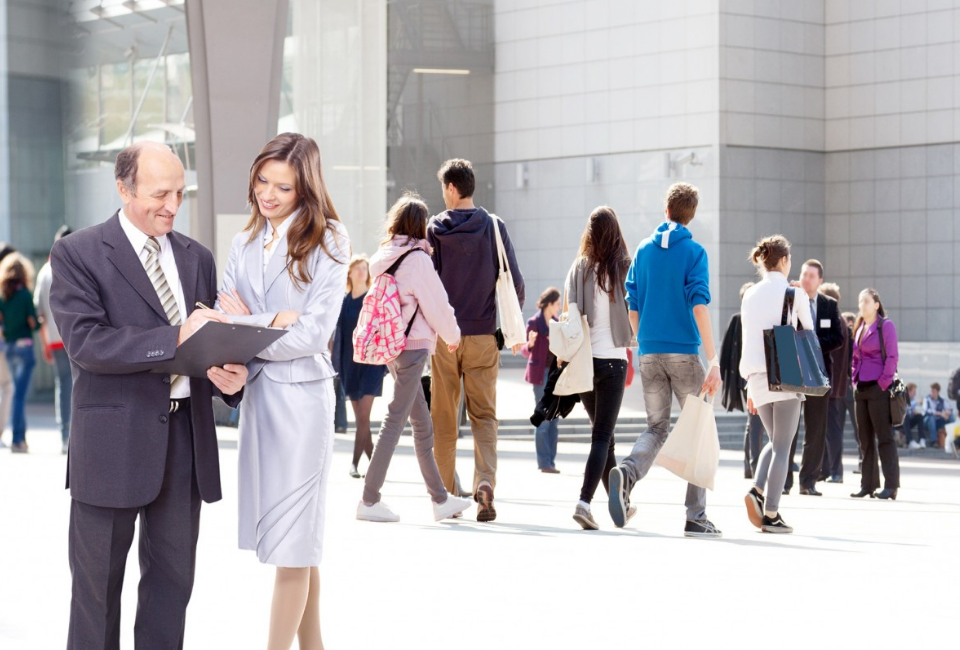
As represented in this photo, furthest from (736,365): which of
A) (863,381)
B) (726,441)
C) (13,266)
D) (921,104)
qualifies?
(921,104)

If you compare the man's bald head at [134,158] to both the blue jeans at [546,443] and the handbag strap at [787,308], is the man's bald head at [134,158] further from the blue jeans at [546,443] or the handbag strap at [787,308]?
the blue jeans at [546,443]

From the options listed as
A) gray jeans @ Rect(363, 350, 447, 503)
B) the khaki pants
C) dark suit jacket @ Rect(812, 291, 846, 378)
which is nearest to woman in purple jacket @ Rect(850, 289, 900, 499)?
dark suit jacket @ Rect(812, 291, 846, 378)

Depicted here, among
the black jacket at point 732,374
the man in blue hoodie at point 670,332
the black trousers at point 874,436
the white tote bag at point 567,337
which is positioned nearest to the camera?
the man in blue hoodie at point 670,332

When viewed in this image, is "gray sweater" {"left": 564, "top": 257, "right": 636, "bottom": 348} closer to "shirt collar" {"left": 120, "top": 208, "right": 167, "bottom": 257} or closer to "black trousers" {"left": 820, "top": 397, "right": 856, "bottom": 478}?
"shirt collar" {"left": 120, "top": 208, "right": 167, "bottom": 257}

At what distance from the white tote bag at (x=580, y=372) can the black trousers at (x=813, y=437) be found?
3.64 meters

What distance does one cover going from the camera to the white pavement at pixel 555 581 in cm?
541

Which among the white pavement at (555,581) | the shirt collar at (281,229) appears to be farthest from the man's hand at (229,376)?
the white pavement at (555,581)

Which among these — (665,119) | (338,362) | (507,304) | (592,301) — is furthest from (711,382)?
(665,119)

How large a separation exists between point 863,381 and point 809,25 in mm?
20881

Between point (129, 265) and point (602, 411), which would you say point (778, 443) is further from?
Answer: point (129, 265)

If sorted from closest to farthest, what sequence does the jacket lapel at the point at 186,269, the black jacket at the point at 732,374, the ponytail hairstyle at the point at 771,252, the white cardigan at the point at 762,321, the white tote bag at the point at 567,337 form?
1. the jacket lapel at the point at 186,269
2. the white tote bag at the point at 567,337
3. the white cardigan at the point at 762,321
4. the ponytail hairstyle at the point at 771,252
5. the black jacket at the point at 732,374

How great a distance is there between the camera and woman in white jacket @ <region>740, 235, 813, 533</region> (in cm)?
867

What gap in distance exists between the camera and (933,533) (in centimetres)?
902

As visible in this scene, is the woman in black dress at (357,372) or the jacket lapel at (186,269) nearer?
Result: the jacket lapel at (186,269)
